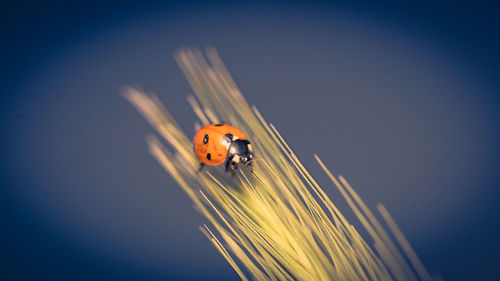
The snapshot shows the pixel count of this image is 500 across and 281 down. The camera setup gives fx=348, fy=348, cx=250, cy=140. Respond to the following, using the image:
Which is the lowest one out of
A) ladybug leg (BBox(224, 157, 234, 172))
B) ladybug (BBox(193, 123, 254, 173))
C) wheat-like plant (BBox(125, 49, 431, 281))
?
wheat-like plant (BBox(125, 49, 431, 281))

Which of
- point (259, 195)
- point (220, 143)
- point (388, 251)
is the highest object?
point (220, 143)

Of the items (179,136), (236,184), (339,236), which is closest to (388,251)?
(339,236)

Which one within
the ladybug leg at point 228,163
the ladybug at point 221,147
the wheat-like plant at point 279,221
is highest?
the ladybug at point 221,147

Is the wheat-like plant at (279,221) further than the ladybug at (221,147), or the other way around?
the ladybug at (221,147)

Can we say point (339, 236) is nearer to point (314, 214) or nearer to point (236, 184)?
point (314, 214)

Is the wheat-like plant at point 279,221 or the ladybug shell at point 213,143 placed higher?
the ladybug shell at point 213,143

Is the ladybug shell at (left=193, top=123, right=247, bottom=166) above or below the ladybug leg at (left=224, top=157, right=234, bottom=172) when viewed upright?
above
